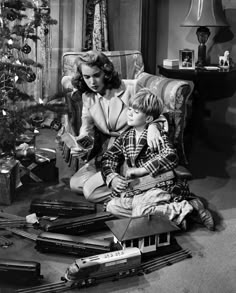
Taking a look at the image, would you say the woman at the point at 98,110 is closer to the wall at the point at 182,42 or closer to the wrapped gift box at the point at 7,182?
the wrapped gift box at the point at 7,182

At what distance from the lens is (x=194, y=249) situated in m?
2.56

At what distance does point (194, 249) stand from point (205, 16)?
7.43 feet

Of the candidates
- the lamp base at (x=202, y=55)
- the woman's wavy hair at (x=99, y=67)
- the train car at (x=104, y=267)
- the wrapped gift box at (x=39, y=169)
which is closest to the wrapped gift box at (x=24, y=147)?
the wrapped gift box at (x=39, y=169)

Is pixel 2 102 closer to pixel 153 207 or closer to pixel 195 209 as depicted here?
pixel 153 207

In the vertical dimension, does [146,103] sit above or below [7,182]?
above

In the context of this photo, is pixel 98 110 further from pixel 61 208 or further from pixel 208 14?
pixel 208 14

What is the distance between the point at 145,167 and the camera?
2811mm

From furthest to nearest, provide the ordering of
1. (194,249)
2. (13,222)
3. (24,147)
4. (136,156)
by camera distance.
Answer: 1. (24,147)
2. (136,156)
3. (13,222)
4. (194,249)

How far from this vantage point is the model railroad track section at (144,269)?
217 cm

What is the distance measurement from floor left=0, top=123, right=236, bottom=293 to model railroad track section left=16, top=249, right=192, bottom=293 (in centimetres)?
2

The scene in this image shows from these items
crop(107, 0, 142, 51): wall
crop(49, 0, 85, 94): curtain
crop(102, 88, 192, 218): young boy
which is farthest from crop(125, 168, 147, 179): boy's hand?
crop(49, 0, 85, 94): curtain

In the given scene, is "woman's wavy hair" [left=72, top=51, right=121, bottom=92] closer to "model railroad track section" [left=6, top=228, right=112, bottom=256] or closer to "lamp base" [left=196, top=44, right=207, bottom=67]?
"model railroad track section" [left=6, top=228, right=112, bottom=256]

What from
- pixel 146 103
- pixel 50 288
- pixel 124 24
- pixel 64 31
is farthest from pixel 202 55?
pixel 50 288

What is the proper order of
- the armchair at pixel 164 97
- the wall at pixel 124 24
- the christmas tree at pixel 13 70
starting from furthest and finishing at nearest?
the wall at pixel 124 24, the armchair at pixel 164 97, the christmas tree at pixel 13 70
